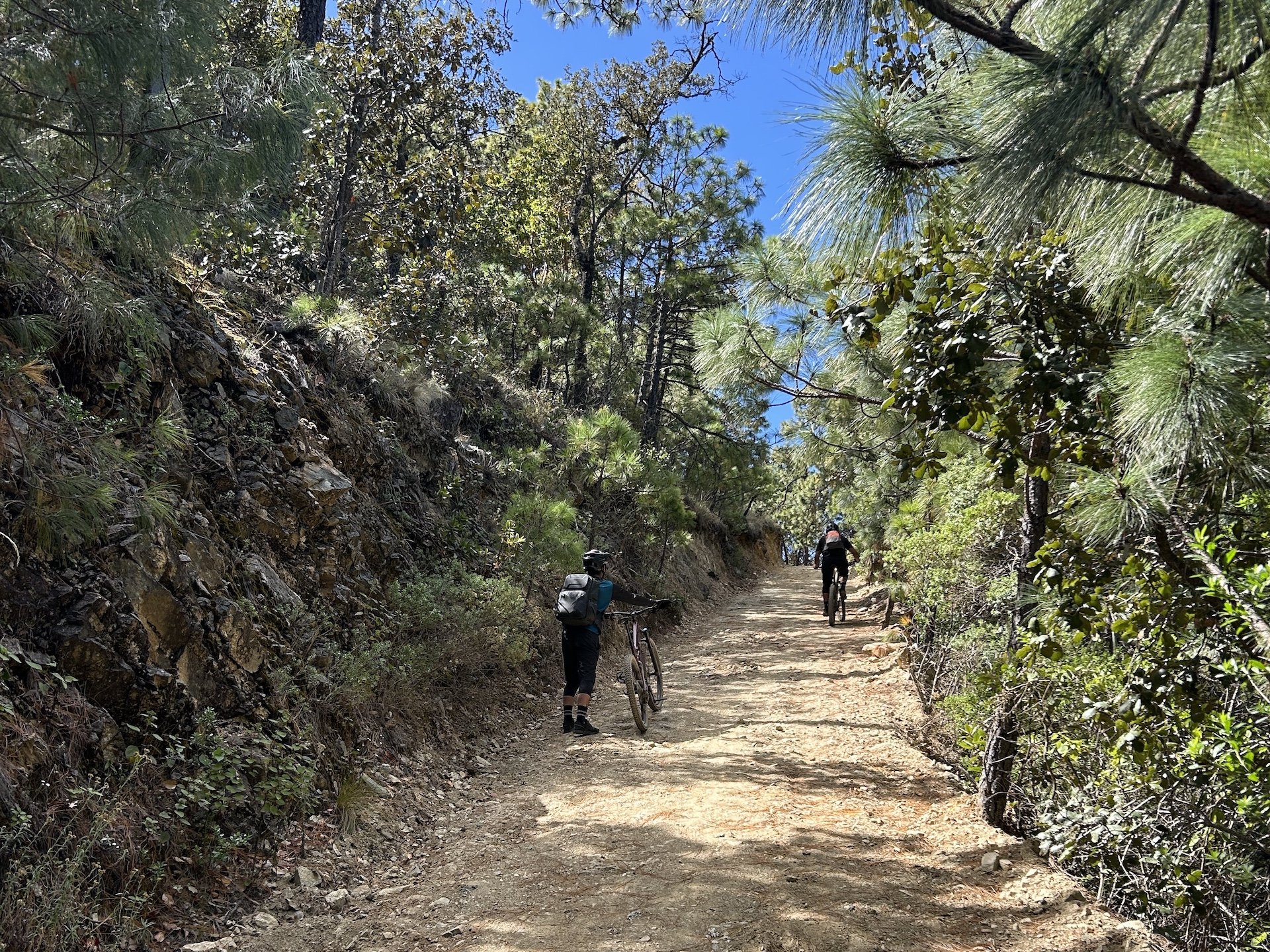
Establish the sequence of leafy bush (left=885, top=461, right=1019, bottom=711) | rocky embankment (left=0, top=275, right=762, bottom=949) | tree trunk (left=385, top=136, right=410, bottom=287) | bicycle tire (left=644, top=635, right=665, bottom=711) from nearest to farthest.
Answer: rocky embankment (left=0, top=275, right=762, bottom=949) < leafy bush (left=885, top=461, right=1019, bottom=711) < bicycle tire (left=644, top=635, right=665, bottom=711) < tree trunk (left=385, top=136, right=410, bottom=287)

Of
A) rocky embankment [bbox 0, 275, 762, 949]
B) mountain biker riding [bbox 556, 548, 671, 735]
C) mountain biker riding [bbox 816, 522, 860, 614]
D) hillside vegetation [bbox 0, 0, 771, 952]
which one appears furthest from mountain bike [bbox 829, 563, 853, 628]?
mountain biker riding [bbox 556, 548, 671, 735]

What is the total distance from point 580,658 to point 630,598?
0.85 m

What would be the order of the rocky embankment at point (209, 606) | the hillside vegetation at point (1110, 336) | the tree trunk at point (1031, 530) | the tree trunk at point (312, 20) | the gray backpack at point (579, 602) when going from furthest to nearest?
the tree trunk at point (312, 20) → the gray backpack at point (579, 602) → the tree trunk at point (1031, 530) → the rocky embankment at point (209, 606) → the hillside vegetation at point (1110, 336)

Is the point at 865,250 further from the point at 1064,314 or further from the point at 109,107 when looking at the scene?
the point at 109,107

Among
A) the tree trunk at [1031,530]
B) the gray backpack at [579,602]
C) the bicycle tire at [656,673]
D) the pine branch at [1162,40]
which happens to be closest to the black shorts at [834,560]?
the bicycle tire at [656,673]

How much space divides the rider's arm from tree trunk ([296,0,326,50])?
26.7ft

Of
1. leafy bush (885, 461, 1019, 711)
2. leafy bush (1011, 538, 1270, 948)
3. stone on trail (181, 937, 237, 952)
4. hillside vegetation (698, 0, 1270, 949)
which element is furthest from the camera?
leafy bush (885, 461, 1019, 711)

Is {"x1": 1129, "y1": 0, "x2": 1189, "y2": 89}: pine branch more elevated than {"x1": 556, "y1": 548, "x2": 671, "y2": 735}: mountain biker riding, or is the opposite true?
{"x1": 1129, "y1": 0, "x2": 1189, "y2": 89}: pine branch

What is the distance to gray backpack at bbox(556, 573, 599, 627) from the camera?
277 inches

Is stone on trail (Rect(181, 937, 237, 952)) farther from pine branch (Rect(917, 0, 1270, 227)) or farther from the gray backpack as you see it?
pine branch (Rect(917, 0, 1270, 227))

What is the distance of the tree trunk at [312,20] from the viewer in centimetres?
972

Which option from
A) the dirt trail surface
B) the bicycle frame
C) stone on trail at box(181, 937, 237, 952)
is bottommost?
the dirt trail surface

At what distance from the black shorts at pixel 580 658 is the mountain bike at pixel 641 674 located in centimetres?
33

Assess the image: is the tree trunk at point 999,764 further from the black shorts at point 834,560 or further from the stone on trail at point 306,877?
the black shorts at point 834,560
